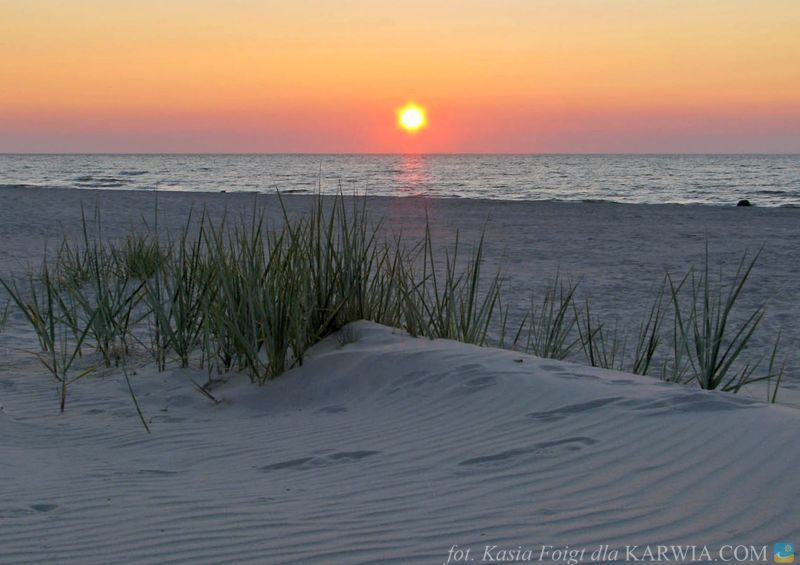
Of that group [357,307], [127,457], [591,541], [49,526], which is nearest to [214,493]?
[49,526]

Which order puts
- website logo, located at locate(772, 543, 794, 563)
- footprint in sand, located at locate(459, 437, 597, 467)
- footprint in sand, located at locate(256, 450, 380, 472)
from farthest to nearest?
footprint in sand, located at locate(256, 450, 380, 472)
footprint in sand, located at locate(459, 437, 597, 467)
website logo, located at locate(772, 543, 794, 563)

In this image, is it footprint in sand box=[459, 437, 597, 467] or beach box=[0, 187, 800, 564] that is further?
footprint in sand box=[459, 437, 597, 467]

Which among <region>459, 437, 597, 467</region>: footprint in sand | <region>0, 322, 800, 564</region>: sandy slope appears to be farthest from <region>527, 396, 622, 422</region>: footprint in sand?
<region>459, 437, 597, 467</region>: footprint in sand

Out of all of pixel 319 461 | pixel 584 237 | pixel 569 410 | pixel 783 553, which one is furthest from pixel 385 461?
pixel 584 237

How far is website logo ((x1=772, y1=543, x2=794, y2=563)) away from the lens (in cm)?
168

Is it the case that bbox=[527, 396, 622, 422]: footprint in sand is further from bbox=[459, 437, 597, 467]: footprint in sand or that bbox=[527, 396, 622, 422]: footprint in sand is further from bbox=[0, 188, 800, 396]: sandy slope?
bbox=[0, 188, 800, 396]: sandy slope

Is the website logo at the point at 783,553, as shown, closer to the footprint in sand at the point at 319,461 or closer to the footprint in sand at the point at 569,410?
the footprint in sand at the point at 569,410

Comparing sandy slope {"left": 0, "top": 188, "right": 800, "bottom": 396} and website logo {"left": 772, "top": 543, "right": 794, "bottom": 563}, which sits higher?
website logo {"left": 772, "top": 543, "right": 794, "bottom": 563}

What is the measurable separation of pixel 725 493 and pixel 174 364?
3.10m

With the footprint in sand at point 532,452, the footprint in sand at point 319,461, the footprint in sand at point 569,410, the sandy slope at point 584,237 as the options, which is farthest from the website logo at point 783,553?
the sandy slope at point 584,237

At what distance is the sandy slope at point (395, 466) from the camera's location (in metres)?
1.93

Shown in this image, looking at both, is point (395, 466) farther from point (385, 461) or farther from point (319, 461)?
point (319, 461)

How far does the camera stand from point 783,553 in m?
1.71

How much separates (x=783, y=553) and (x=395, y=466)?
1.19 m
